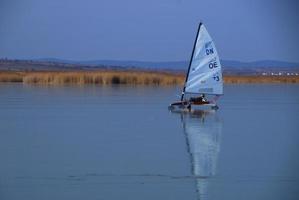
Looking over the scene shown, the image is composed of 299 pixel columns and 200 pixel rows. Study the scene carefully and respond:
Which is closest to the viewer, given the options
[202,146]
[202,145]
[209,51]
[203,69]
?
[202,146]

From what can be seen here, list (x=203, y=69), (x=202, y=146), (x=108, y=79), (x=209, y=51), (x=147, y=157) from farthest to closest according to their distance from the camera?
1. (x=108, y=79)
2. (x=209, y=51)
3. (x=203, y=69)
4. (x=202, y=146)
5. (x=147, y=157)

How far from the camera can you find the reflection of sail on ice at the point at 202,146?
1008 centimetres

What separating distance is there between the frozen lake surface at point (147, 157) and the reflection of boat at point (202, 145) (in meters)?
0.01

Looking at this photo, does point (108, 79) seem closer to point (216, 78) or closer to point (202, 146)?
point (216, 78)

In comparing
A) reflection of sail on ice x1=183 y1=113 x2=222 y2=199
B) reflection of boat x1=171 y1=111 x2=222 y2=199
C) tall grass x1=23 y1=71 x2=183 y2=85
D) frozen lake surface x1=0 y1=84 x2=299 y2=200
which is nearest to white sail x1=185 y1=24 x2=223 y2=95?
reflection of boat x1=171 y1=111 x2=222 y2=199

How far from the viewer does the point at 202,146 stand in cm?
1355

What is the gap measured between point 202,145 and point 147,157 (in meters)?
2.02

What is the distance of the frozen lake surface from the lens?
30.4 ft

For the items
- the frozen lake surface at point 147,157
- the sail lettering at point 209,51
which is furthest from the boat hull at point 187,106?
Result: the frozen lake surface at point 147,157

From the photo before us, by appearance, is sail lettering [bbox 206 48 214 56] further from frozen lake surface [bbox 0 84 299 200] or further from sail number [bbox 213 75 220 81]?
frozen lake surface [bbox 0 84 299 200]

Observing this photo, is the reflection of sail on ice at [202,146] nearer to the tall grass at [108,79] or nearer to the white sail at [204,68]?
the white sail at [204,68]

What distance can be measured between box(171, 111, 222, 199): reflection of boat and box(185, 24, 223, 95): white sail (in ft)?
16.8

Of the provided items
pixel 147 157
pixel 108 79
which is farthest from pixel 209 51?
pixel 108 79

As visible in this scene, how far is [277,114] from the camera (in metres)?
21.7
